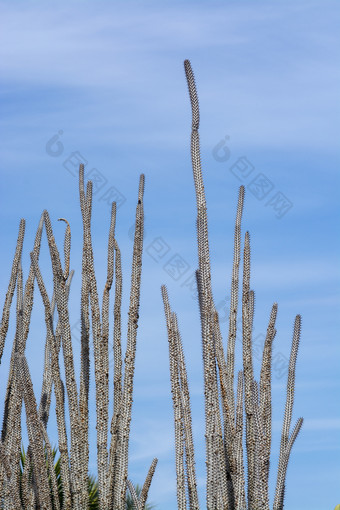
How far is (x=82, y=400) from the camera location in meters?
8.93

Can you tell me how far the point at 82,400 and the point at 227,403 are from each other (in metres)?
1.71

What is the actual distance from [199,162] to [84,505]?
4159mm

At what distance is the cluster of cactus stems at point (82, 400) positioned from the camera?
340 inches

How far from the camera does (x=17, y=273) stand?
1030cm

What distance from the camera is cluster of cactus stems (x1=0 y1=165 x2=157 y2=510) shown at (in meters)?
8.63

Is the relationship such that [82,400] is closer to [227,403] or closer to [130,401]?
[130,401]

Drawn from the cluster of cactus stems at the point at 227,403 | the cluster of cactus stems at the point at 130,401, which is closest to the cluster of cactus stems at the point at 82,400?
the cluster of cactus stems at the point at 130,401

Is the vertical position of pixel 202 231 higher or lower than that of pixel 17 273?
lower

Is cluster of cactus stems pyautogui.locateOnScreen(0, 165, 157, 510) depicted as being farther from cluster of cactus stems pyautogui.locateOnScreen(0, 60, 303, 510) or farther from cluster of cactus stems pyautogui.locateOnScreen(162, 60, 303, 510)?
cluster of cactus stems pyautogui.locateOnScreen(162, 60, 303, 510)

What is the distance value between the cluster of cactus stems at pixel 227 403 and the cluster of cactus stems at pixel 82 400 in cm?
84

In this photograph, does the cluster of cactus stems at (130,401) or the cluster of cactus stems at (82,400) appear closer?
the cluster of cactus stems at (130,401)

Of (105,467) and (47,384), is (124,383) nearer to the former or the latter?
(105,467)

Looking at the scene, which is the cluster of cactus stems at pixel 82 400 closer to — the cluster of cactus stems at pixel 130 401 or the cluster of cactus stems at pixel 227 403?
the cluster of cactus stems at pixel 130 401

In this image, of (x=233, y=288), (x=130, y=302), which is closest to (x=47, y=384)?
(x=130, y=302)
